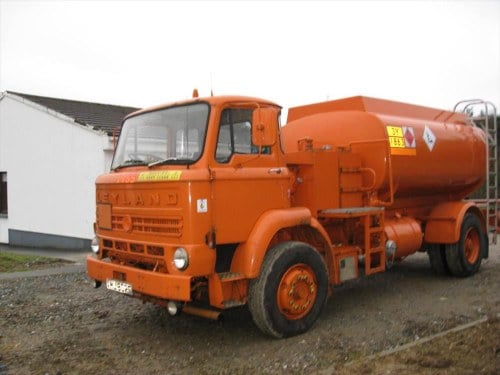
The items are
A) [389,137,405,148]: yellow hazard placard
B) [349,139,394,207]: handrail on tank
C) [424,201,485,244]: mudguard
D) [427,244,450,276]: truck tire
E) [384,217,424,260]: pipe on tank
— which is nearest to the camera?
[349,139,394,207]: handrail on tank

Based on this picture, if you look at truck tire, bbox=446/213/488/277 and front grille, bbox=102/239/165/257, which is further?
truck tire, bbox=446/213/488/277

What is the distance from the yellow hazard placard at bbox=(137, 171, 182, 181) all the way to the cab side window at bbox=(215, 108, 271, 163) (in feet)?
1.53

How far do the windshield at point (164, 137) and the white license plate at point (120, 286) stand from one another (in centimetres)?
130

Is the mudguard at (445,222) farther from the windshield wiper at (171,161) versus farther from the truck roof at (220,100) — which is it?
the windshield wiper at (171,161)

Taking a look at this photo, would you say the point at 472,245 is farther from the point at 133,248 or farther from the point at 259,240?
→ the point at 133,248

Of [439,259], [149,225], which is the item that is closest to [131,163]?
[149,225]

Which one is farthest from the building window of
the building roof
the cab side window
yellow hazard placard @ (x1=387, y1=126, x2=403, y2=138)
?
the cab side window

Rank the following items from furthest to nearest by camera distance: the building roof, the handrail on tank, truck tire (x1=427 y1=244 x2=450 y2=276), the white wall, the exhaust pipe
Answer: the building roof < the white wall < truck tire (x1=427 y1=244 x2=450 y2=276) < the handrail on tank < the exhaust pipe

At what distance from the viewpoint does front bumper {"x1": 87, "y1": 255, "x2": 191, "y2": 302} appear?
4875 millimetres

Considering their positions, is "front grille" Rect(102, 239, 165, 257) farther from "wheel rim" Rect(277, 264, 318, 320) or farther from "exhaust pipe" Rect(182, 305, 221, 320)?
"wheel rim" Rect(277, 264, 318, 320)

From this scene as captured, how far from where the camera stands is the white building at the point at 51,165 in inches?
542

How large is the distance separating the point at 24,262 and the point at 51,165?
14.6 ft

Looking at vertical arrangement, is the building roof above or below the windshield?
above

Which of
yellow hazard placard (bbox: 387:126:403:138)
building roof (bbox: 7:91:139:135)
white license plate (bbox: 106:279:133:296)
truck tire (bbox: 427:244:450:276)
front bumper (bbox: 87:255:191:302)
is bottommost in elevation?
truck tire (bbox: 427:244:450:276)
